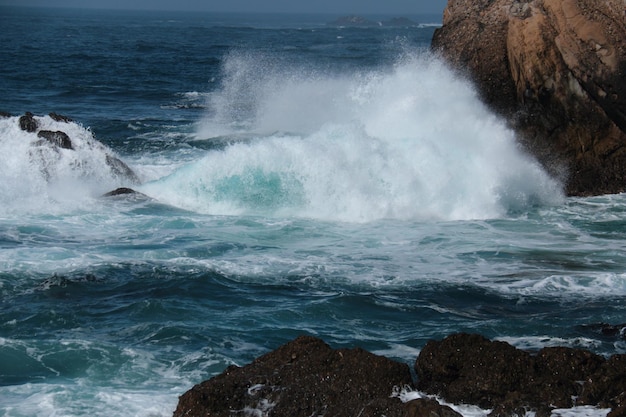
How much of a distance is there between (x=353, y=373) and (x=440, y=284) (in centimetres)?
438

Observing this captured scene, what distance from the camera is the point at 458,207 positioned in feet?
51.8

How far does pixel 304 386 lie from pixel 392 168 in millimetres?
9750

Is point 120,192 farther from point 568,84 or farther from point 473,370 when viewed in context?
point 473,370

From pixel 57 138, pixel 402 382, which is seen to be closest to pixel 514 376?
pixel 402 382

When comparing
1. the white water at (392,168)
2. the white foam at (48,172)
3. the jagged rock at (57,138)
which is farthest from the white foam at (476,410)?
the jagged rock at (57,138)

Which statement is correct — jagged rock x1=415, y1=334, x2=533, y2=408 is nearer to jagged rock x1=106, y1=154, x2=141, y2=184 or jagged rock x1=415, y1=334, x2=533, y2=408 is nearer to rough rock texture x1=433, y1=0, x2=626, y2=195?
rough rock texture x1=433, y1=0, x2=626, y2=195

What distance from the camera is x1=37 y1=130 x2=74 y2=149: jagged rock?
17891 mm

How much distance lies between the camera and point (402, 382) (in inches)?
292

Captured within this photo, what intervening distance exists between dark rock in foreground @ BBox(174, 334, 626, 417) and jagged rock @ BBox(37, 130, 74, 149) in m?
11.3

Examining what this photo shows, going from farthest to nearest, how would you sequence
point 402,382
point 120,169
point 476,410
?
point 120,169 → point 402,382 → point 476,410

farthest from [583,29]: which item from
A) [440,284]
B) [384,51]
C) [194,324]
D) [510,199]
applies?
[384,51]

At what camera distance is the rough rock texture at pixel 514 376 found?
7.11 m

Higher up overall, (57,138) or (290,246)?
(57,138)

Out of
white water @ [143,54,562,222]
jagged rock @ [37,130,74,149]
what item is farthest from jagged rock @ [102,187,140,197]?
jagged rock @ [37,130,74,149]
